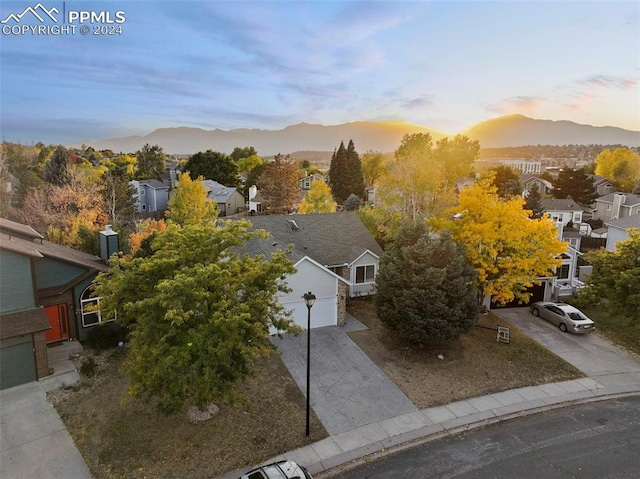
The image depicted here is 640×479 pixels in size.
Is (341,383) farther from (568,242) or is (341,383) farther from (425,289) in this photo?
(568,242)

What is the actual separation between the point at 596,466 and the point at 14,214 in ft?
146

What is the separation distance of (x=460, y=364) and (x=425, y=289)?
4040mm

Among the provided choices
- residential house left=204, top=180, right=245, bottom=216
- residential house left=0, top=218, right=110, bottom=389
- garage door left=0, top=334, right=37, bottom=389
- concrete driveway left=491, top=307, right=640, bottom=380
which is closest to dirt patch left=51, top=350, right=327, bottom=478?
garage door left=0, top=334, right=37, bottom=389

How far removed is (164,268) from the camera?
14250 mm

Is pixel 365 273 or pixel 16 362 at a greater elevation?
pixel 365 273

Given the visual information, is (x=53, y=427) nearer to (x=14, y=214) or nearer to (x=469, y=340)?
(x=469, y=340)

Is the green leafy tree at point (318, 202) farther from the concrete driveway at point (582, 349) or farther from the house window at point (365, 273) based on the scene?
the concrete driveway at point (582, 349)

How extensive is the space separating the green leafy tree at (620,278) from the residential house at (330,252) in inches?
508

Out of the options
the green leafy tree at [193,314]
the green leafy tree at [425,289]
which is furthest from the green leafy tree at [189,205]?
the green leafy tree at [193,314]

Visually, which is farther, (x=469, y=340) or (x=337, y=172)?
(x=337, y=172)

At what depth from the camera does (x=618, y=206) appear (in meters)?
56.7

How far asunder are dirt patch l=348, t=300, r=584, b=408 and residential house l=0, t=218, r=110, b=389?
12.6 meters

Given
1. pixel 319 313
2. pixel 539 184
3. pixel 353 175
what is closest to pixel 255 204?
pixel 353 175

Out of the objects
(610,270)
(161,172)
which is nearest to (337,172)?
(161,172)
